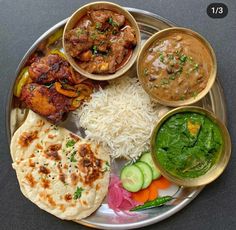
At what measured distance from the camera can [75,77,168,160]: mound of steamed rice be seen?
3895 millimetres

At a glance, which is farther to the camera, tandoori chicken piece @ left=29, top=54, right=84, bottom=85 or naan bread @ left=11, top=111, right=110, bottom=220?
naan bread @ left=11, top=111, right=110, bottom=220

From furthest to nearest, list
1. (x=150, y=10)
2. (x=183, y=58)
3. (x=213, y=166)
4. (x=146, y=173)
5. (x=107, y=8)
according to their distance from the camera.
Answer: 1. (x=150, y=10)
2. (x=146, y=173)
3. (x=213, y=166)
4. (x=107, y=8)
5. (x=183, y=58)

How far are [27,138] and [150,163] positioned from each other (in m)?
1.20

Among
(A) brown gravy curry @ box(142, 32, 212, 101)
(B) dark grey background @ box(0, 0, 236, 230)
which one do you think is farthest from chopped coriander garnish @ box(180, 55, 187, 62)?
(B) dark grey background @ box(0, 0, 236, 230)

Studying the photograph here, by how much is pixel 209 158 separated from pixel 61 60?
1.65 meters

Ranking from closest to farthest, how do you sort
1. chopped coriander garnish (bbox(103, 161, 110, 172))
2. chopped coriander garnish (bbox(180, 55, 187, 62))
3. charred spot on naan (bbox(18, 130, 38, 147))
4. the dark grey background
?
Answer: 1. chopped coriander garnish (bbox(180, 55, 187, 62))
2. charred spot on naan (bbox(18, 130, 38, 147))
3. chopped coriander garnish (bbox(103, 161, 110, 172))
4. the dark grey background

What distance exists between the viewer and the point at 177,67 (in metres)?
3.58

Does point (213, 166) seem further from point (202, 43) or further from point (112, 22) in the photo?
point (112, 22)

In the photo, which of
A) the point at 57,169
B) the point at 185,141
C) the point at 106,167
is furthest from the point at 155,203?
the point at 57,169

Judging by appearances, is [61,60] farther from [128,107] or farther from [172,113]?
[172,113]

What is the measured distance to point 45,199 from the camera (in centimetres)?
384

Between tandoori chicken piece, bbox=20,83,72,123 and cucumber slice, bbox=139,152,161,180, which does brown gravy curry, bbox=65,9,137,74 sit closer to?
tandoori chicken piece, bbox=20,83,72,123

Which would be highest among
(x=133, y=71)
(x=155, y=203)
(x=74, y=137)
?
(x=133, y=71)

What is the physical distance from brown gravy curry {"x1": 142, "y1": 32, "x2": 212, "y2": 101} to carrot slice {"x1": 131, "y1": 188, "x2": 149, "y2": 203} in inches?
38.0
